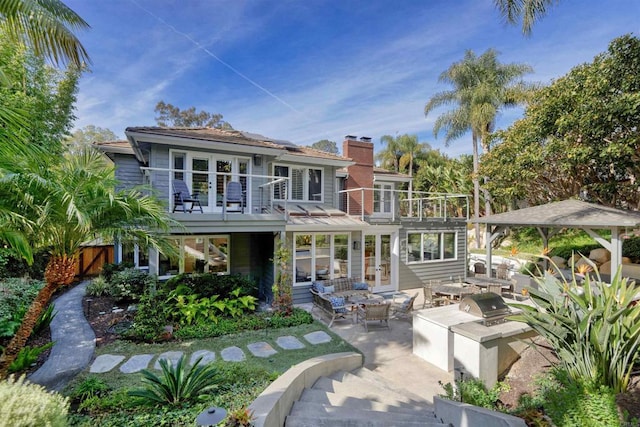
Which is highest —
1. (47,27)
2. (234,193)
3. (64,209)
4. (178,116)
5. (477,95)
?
(178,116)

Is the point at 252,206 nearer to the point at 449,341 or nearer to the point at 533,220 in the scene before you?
the point at 449,341

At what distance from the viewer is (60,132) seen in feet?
53.6

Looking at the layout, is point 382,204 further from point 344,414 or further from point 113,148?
point 344,414

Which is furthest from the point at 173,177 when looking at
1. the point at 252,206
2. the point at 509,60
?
the point at 509,60

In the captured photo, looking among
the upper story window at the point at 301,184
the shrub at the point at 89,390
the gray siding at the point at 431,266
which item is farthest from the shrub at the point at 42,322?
the gray siding at the point at 431,266

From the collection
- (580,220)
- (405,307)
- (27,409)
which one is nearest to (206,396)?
(27,409)

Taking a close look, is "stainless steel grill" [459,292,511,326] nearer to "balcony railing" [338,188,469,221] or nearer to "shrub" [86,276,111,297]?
"balcony railing" [338,188,469,221]

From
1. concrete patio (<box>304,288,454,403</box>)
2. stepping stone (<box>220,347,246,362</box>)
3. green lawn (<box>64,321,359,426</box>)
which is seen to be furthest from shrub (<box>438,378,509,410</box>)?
stepping stone (<box>220,347,246,362</box>)

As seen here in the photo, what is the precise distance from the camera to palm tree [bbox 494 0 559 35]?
29.4ft

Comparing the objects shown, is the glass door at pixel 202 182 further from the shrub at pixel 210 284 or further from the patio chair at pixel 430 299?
the patio chair at pixel 430 299

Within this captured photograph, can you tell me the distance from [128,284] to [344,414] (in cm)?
908

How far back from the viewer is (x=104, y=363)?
6.48 meters

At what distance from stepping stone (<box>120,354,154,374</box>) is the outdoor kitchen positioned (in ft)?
20.3

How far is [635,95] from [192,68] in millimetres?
20124
